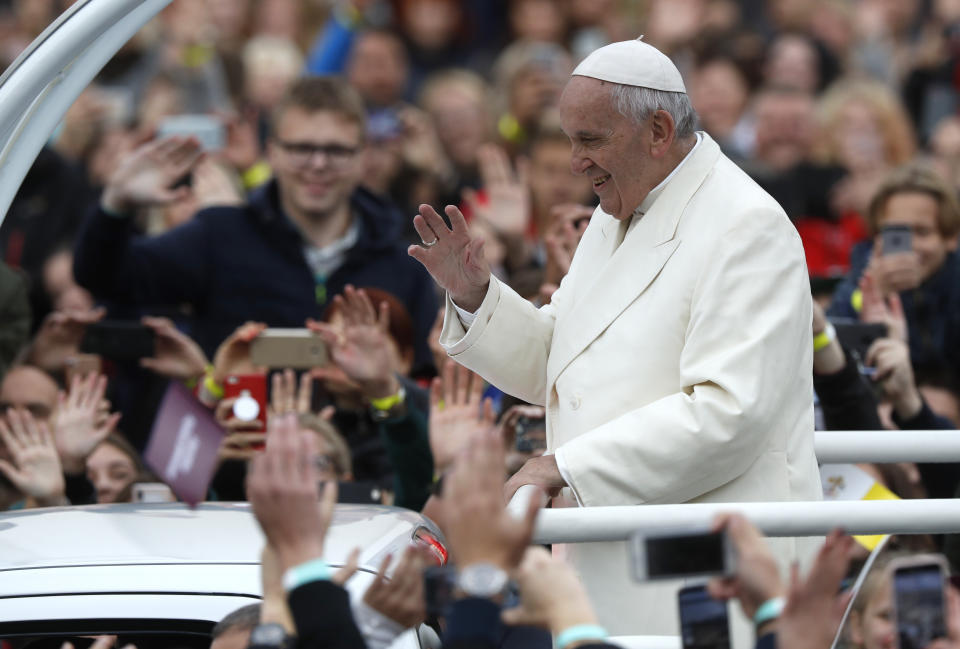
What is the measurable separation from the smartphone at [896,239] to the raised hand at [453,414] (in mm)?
1576

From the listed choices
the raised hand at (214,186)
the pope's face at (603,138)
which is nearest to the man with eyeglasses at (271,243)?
the raised hand at (214,186)

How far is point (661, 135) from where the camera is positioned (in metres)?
3.43

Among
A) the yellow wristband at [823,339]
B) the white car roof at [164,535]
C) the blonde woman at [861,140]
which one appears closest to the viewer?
the white car roof at [164,535]

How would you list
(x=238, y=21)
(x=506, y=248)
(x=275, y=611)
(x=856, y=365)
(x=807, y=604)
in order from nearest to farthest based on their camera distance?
(x=807, y=604), (x=275, y=611), (x=856, y=365), (x=506, y=248), (x=238, y=21)

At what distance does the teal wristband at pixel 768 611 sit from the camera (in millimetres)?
2252

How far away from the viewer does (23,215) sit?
823 cm

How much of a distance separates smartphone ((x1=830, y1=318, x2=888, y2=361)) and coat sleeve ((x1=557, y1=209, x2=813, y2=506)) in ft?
5.03

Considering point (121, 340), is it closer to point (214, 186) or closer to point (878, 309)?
point (214, 186)

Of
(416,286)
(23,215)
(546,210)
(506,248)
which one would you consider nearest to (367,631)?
(416,286)

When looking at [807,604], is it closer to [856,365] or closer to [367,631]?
[367,631]

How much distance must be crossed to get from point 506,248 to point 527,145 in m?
1.86

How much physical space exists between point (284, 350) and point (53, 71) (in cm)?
194

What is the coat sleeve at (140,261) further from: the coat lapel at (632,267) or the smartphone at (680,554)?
the smartphone at (680,554)

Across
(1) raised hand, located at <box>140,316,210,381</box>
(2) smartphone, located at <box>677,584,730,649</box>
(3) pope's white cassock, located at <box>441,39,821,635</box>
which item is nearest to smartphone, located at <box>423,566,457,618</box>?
(2) smartphone, located at <box>677,584,730,649</box>
